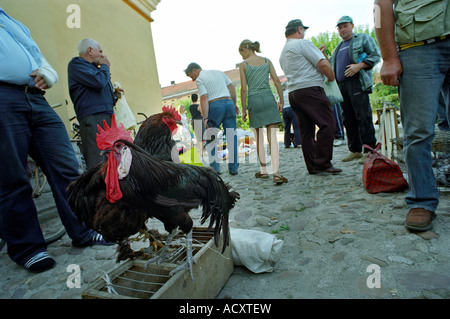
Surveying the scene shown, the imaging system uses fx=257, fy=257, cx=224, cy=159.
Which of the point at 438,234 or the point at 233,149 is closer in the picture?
the point at 438,234

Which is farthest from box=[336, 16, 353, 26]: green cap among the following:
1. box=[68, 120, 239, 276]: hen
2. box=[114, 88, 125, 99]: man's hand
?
box=[68, 120, 239, 276]: hen

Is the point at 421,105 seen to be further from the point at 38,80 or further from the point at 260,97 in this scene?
the point at 38,80

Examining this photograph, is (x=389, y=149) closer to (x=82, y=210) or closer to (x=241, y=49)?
(x=241, y=49)

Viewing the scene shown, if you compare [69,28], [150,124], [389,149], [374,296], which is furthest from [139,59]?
[374,296]

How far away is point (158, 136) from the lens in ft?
10.1

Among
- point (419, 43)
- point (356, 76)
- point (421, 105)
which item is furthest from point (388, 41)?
point (356, 76)

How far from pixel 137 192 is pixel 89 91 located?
88.0 inches

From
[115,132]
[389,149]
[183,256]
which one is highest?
[115,132]

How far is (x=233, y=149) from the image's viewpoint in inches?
216

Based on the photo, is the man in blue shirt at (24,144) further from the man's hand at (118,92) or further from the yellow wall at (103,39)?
the yellow wall at (103,39)

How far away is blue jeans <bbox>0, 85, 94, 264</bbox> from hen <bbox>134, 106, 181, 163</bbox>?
2.45ft

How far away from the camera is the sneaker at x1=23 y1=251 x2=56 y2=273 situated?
7.69ft

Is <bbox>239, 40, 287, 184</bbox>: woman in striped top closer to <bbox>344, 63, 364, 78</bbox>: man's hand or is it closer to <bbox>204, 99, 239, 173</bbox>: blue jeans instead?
<bbox>204, 99, 239, 173</bbox>: blue jeans
